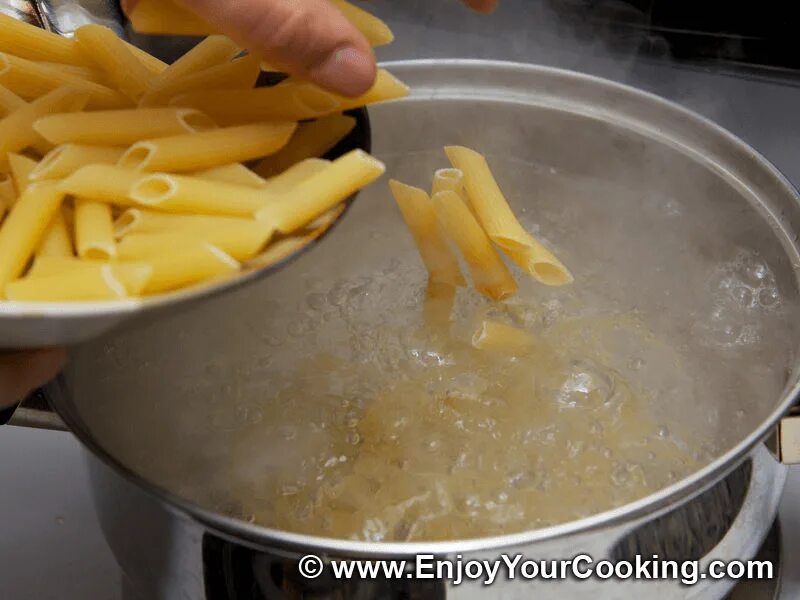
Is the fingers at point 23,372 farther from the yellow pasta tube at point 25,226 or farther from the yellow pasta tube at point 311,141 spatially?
the yellow pasta tube at point 311,141

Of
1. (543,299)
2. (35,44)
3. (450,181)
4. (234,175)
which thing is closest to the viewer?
(234,175)

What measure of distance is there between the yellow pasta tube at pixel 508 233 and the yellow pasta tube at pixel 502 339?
10 centimetres

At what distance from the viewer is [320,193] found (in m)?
0.55

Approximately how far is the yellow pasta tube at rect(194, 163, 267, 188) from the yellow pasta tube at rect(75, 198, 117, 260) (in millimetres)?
71

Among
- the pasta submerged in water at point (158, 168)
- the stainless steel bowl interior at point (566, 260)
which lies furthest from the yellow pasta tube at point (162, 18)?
the stainless steel bowl interior at point (566, 260)

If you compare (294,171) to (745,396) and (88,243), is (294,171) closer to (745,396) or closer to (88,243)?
(88,243)

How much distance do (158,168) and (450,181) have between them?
328 millimetres

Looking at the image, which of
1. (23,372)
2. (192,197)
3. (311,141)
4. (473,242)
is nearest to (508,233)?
(473,242)

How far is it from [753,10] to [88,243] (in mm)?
995

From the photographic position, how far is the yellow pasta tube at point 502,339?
84 centimetres

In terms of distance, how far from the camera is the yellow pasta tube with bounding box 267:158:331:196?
579 mm

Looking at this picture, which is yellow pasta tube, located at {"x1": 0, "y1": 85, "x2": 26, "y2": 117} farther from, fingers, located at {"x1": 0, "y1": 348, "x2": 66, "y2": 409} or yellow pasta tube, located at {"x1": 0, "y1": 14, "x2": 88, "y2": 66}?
fingers, located at {"x1": 0, "y1": 348, "x2": 66, "y2": 409}

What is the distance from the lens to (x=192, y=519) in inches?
20.7

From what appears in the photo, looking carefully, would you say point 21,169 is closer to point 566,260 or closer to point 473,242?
point 473,242
